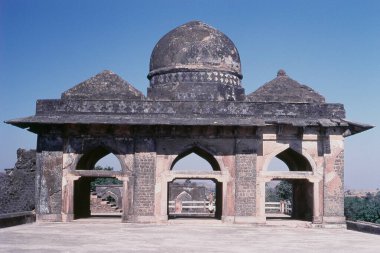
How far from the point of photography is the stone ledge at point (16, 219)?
1378 centimetres

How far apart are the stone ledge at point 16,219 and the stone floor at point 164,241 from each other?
695 millimetres

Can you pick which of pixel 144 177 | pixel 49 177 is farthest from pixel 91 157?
pixel 144 177

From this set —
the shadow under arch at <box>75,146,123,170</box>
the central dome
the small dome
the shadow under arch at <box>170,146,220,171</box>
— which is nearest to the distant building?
the shadow under arch at <box>170,146,220,171</box>

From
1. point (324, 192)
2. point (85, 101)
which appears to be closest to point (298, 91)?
point (324, 192)

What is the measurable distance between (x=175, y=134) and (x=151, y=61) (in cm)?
470

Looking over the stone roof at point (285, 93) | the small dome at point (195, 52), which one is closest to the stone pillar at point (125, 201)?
the small dome at point (195, 52)

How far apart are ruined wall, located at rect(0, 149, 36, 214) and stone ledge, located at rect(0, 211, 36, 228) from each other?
241 centimetres

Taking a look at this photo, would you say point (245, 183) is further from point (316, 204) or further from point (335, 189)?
point (335, 189)

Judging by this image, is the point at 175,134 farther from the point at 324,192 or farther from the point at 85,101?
the point at 324,192

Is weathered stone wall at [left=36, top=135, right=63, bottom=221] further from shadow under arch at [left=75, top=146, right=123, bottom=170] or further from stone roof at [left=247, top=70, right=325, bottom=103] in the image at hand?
stone roof at [left=247, top=70, right=325, bottom=103]

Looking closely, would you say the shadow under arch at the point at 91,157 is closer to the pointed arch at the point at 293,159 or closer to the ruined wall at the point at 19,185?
the ruined wall at the point at 19,185

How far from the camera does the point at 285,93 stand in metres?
17.4

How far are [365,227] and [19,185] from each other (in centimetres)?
1196

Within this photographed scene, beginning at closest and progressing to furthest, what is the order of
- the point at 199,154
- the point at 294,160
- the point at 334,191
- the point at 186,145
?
the point at 334,191 < the point at 186,145 < the point at 199,154 < the point at 294,160
